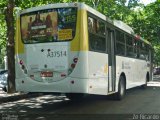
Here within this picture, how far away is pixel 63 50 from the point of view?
11094 mm

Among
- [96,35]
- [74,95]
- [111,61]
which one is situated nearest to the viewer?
[96,35]

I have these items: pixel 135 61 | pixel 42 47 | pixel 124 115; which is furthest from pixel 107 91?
pixel 135 61

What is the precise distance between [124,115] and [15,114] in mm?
3288

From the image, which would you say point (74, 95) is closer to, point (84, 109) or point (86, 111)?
point (84, 109)

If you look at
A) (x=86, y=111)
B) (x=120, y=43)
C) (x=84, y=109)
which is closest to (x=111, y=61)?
(x=120, y=43)

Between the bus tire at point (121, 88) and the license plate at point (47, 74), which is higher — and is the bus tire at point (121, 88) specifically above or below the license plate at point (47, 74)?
below

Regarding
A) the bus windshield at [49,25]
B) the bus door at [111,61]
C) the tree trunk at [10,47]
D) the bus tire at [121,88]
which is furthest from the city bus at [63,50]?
the tree trunk at [10,47]

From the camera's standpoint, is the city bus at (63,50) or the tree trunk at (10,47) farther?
the tree trunk at (10,47)

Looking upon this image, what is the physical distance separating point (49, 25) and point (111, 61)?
316 centimetres

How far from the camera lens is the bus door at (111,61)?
13184mm

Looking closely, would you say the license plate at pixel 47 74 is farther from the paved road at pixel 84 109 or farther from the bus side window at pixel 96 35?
the bus side window at pixel 96 35

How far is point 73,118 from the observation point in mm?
10125

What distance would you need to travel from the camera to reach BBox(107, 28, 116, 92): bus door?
13.2 m

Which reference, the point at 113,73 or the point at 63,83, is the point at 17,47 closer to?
the point at 63,83
